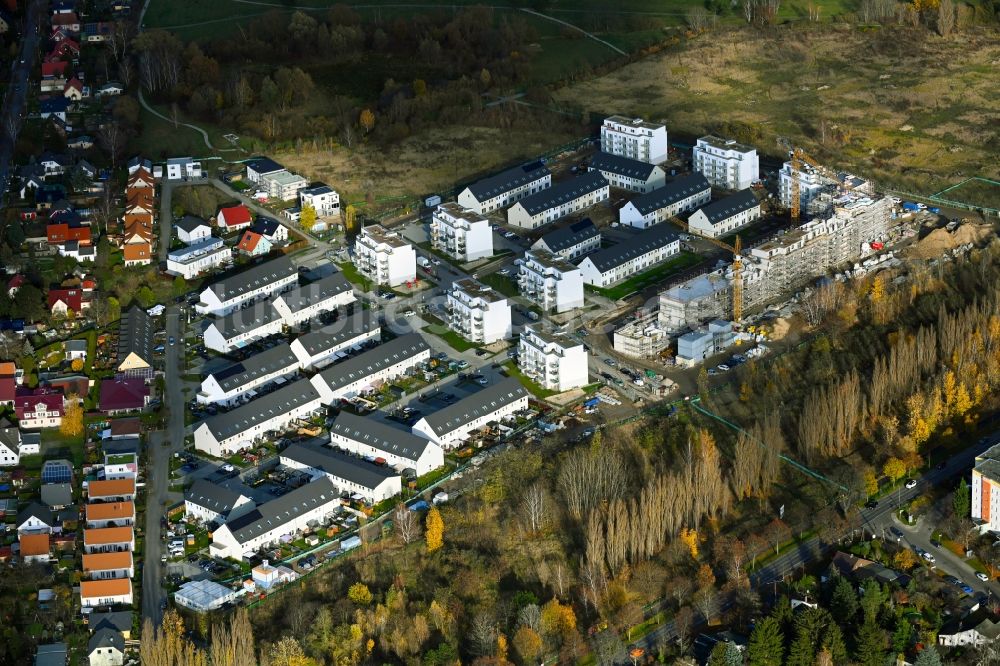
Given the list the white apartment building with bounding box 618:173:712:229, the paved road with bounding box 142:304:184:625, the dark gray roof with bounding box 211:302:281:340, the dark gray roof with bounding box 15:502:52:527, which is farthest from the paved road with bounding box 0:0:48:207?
the white apartment building with bounding box 618:173:712:229

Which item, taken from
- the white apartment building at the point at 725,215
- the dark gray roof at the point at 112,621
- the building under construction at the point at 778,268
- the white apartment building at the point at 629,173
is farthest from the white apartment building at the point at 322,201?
the dark gray roof at the point at 112,621

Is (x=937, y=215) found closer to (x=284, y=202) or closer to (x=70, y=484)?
(x=284, y=202)

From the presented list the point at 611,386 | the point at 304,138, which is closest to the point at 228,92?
the point at 304,138

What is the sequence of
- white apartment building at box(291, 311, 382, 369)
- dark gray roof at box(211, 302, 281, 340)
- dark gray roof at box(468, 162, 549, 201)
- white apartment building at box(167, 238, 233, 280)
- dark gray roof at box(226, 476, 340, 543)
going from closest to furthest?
dark gray roof at box(226, 476, 340, 543)
white apartment building at box(291, 311, 382, 369)
dark gray roof at box(211, 302, 281, 340)
white apartment building at box(167, 238, 233, 280)
dark gray roof at box(468, 162, 549, 201)

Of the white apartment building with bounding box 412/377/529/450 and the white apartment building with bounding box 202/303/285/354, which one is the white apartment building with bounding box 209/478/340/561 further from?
the white apartment building with bounding box 202/303/285/354

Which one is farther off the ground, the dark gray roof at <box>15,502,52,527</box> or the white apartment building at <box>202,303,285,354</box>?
the white apartment building at <box>202,303,285,354</box>

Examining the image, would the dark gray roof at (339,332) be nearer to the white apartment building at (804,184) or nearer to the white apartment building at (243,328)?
the white apartment building at (243,328)
